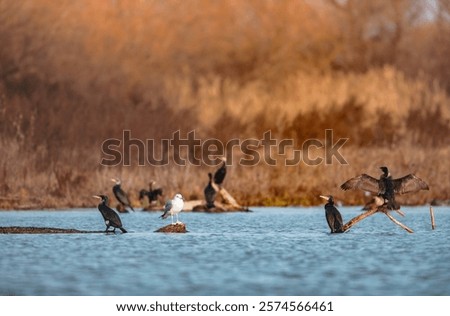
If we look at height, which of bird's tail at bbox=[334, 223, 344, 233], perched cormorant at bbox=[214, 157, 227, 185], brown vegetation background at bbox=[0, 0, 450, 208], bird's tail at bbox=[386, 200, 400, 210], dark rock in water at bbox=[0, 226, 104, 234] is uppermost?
brown vegetation background at bbox=[0, 0, 450, 208]

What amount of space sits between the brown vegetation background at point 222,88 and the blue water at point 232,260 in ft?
15.8

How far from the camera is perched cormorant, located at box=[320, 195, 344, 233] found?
60.0 ft

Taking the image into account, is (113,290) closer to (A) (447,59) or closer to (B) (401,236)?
(B) (401,236)

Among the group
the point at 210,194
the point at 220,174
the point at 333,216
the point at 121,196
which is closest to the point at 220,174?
the point at 220,174

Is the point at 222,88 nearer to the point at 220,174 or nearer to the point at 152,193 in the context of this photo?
the point at 220,174

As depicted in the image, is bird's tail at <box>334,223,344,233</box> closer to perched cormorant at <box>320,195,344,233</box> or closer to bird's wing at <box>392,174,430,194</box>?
perched cormorant at <box>320,195,344,233</box>

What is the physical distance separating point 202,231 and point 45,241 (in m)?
3.10

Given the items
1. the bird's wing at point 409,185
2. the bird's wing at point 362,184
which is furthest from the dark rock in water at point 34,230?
the bird's wing at point 409,185

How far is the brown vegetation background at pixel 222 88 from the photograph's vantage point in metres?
26.6

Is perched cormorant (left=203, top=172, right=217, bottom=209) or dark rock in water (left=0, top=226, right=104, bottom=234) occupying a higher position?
perched cormorant (left=203, top=172, right=217, bottom=209)

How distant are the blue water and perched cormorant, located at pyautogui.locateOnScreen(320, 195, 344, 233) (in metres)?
0.15

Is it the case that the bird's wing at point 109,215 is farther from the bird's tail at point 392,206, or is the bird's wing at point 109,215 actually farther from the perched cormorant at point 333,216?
the bird's tail at point 392,206

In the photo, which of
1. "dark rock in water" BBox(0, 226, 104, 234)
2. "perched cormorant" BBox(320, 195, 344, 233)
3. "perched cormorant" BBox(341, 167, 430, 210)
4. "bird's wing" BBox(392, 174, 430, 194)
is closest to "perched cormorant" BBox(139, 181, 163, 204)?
"dark rock in water" BBox(0, 226, 104, 234)
